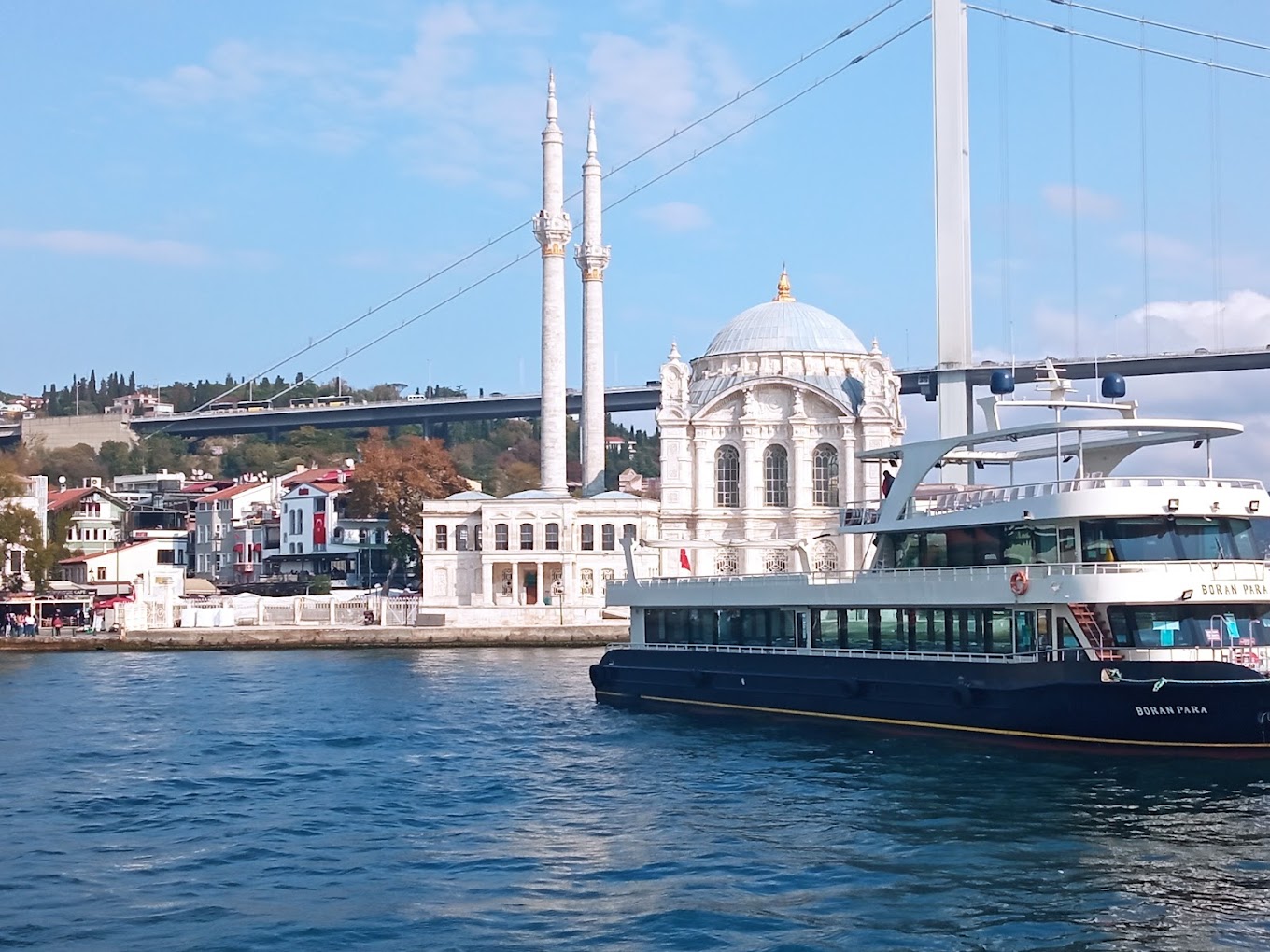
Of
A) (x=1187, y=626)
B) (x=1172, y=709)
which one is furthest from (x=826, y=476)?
(x=1172, y=709)

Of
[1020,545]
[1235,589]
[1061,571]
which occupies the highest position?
[1020,545]

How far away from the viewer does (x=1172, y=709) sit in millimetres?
20953

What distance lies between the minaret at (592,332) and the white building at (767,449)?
4.52 m

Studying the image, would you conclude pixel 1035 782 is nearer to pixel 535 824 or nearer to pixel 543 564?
pixel 535 824

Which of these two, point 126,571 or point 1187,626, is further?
point 126,571

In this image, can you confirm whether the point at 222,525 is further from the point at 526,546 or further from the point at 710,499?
the point at 710,499

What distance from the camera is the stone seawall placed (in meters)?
53.2

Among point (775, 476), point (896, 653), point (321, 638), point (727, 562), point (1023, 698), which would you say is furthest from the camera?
point (775, 476)

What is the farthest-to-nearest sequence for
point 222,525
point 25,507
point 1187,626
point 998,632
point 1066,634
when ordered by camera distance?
point 222,525, point 25,507, point 998,632, point 1066,634, point 1187,626

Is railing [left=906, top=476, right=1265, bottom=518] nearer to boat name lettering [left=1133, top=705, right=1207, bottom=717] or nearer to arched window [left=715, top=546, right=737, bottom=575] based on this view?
boat name lettering [left=1133, top=705, right=1207, bottom=717]

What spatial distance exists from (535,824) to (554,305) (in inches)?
2001

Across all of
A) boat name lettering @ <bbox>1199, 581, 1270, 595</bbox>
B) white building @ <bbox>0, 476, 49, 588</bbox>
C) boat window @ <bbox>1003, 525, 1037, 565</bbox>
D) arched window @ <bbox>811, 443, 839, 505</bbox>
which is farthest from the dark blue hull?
white building @ <bbox>0, 476, 49, 588</bbox>

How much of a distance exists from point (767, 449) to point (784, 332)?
19.1 feet

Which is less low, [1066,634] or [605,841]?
[1066,634]
